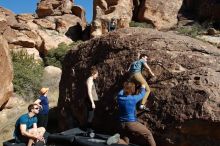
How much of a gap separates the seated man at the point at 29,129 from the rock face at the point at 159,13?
25173 mm

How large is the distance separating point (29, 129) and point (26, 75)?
15598 millimetres

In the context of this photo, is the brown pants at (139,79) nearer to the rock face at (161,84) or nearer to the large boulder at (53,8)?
the rock face at (161,84)

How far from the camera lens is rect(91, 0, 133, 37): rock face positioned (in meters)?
31.4

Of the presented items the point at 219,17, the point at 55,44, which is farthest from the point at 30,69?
the point at 219,17

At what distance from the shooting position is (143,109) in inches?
364

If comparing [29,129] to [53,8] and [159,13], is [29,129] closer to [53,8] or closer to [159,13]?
[159,13]

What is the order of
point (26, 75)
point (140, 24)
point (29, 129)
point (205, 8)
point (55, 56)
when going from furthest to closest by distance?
point (140, 24), point (205, 8), point (55, 56), point (26, 75), point (29, 129)

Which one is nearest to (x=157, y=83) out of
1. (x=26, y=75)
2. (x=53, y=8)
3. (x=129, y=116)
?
(x=129, y=116)

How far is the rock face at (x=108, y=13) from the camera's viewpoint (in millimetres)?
31438

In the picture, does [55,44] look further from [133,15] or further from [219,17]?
[219,17]

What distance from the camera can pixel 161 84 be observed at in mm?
9477

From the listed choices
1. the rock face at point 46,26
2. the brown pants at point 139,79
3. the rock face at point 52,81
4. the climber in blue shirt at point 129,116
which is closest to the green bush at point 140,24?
the rock face at point 46,26

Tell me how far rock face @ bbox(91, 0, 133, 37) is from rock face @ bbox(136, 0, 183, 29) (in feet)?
3.81

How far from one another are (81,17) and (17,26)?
8346mm
